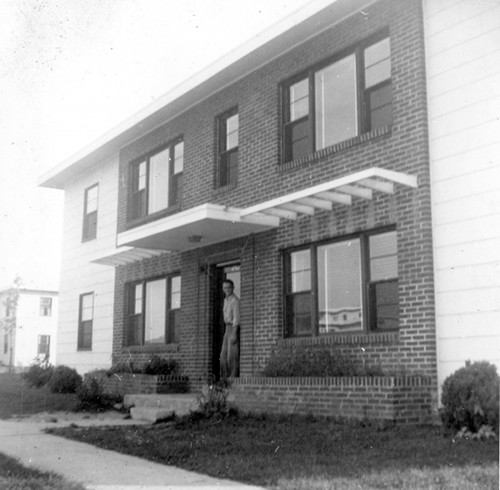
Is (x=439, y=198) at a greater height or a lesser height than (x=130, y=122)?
lesser

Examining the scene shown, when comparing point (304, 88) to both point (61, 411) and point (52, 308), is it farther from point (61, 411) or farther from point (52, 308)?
point (52, 308)

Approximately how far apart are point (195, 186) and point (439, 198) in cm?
654

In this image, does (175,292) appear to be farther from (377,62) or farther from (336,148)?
(377,62)

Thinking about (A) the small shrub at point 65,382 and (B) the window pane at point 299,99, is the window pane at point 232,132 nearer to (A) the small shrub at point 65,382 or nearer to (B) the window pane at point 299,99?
(B) the window pane at point 299,99

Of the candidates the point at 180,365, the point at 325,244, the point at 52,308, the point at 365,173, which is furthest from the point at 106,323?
the point at 52,308

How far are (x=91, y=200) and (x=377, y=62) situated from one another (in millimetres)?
11232

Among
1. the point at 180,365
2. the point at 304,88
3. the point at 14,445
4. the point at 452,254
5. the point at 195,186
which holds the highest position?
the point at 304,88

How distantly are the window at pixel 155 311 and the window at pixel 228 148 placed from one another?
2.65 metres

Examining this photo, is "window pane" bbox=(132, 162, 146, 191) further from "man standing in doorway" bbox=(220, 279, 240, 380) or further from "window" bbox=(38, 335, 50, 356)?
"window" bbox=(38, 335, 50, 356)

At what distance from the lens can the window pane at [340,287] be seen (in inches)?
438

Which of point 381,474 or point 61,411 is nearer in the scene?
point 381,474

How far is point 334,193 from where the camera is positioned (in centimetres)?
1084

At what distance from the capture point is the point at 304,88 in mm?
12773

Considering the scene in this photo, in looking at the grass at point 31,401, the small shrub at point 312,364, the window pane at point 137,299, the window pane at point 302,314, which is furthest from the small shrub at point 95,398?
the window pane at point 302,314
